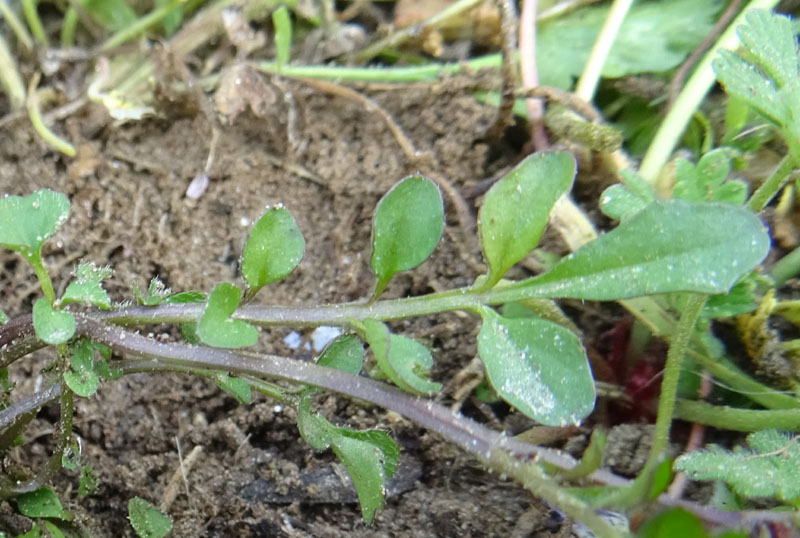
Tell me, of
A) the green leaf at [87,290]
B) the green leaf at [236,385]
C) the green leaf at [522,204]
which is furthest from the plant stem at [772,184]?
the green leaf at [87,290]

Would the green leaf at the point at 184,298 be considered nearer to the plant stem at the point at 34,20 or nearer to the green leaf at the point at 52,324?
the green leaf at the point at 52,324

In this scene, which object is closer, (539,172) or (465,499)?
(539,172)

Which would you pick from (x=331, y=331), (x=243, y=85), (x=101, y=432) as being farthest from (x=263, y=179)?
(x=101, y=432)

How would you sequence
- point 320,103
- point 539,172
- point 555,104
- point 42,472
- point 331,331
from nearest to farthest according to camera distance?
point 539,172, point 42,472, point 331,331, point 555,104, point 320,103

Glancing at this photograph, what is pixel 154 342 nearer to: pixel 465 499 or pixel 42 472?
pixel 42 472

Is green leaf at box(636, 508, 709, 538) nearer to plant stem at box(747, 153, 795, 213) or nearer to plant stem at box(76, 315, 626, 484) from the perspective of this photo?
plant stem at box(76, 315, 626, 484)

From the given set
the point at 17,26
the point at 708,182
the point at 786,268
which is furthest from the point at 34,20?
the point at 786,268
